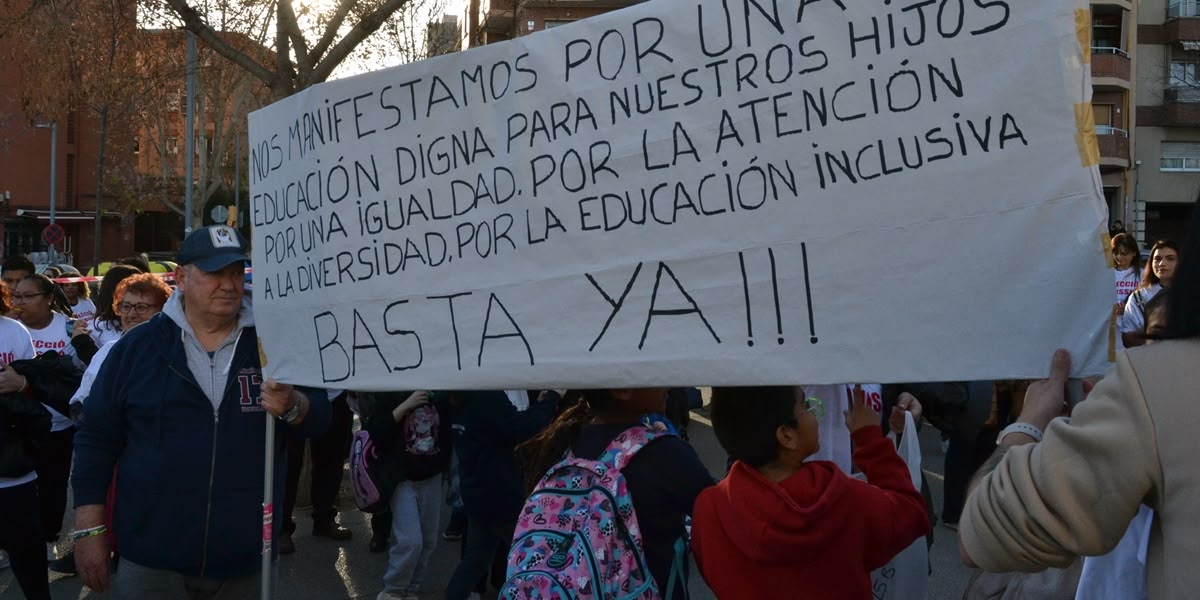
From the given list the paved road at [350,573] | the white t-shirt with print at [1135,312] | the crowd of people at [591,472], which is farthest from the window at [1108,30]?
the crowd of people at [591,472]

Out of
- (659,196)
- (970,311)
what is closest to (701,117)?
(659,196)

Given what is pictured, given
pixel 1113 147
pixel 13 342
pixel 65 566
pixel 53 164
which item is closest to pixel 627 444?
pixel 13 342

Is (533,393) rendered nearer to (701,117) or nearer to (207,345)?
(207,345)

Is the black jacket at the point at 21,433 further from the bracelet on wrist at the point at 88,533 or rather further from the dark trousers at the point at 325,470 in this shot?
the dark trousers at the point at 325,470

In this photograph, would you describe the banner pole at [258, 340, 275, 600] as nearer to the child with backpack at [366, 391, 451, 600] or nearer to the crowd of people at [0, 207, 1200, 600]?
the crowd of people at [0, 207, 1200, 600]

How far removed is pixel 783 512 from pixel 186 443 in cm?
212

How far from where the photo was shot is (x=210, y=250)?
3.77 metres

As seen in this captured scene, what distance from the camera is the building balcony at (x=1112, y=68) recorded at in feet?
126

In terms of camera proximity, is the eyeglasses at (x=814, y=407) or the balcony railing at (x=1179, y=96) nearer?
the eyeglasses at (x=814, y=407)

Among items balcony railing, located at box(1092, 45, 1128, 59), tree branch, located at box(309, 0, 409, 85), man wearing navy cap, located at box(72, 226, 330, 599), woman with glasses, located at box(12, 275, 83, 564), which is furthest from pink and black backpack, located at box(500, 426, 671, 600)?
balcony railing, located at box(1092, 45, 1128, 59)

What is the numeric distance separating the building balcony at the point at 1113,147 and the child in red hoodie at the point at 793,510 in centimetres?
3955

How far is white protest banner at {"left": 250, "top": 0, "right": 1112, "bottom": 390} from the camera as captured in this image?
218 centimetres

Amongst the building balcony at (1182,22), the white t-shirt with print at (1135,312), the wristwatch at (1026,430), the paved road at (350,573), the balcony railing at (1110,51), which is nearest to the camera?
the wristwatch at (1026,430)

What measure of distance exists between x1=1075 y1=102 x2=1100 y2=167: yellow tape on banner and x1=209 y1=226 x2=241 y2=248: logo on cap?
9.06 ft
